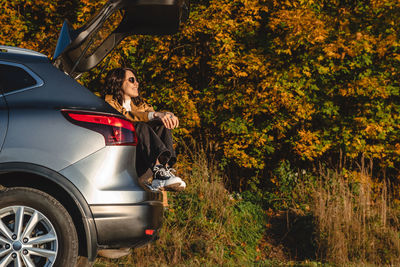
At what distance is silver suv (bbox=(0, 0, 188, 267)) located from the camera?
10.9ft

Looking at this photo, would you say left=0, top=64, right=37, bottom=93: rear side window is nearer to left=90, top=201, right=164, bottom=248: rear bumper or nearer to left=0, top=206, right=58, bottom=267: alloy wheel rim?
left=0, top=206, right=58, bottom=267: alloy wheel rim

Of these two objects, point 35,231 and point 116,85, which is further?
point 116,85

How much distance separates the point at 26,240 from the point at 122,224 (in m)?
0.66

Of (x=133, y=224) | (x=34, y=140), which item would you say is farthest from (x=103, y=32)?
(x=133, y=224)

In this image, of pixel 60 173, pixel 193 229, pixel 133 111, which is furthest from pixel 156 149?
pixel 193 229

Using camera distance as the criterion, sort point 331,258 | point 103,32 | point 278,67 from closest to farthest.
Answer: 1. point 103,32
2. point 331,258
3. point 278,67

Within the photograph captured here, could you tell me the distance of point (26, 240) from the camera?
3316mm

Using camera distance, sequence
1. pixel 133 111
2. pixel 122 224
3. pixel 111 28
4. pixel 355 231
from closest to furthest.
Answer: pixel 122 224, pixel 111 28, pixel 133 111, pixel 355 231

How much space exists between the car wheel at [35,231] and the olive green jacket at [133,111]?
65.9 inches

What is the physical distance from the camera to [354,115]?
908cm

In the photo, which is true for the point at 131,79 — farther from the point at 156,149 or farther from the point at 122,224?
the point at 122,224

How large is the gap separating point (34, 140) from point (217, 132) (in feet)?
19.7

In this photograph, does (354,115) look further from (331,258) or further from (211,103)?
(331,258)

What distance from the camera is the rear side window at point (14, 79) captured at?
3.48 metres
